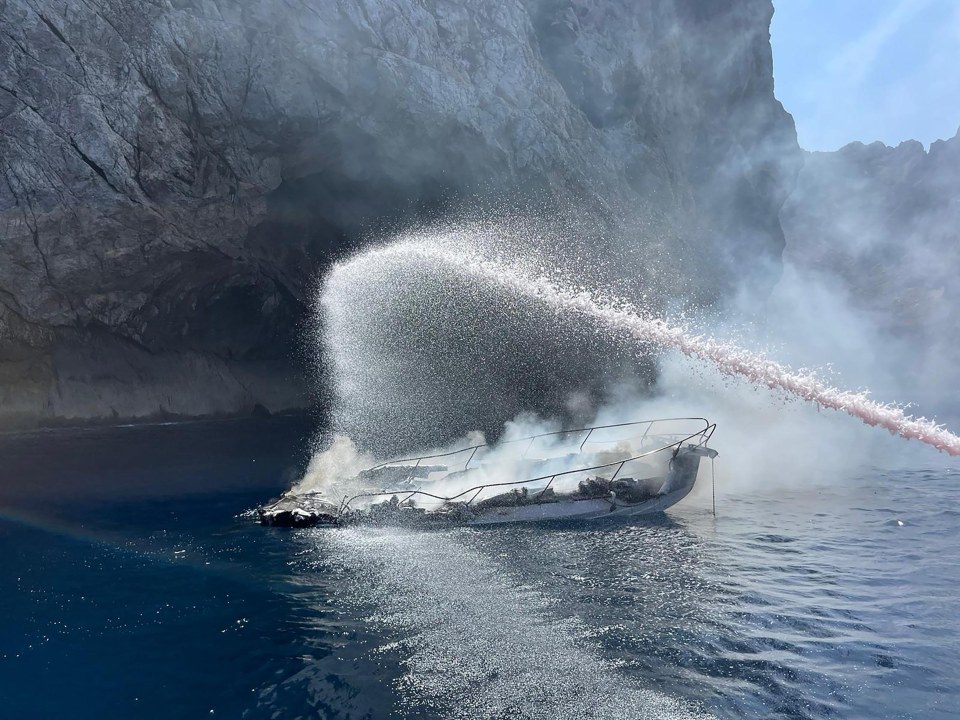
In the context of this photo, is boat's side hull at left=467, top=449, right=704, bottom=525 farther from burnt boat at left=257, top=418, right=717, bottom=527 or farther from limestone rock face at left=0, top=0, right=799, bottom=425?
limestone rock face at left=0, top=0, right=799, bottom=425

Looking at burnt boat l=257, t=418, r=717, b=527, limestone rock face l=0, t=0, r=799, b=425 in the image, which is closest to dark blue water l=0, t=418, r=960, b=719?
burnt boat l=257, t=418, r=717, b=527

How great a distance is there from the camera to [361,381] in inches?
2015

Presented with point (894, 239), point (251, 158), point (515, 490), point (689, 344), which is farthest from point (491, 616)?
point (894, 239)

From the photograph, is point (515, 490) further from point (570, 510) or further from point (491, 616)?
point (491, 616)

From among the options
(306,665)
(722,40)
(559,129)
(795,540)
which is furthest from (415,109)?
(722,40)

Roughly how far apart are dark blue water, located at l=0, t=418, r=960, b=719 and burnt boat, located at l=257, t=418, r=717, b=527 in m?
0.81

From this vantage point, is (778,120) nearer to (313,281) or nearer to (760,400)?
(760,400)

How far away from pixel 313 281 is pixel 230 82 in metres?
14.9

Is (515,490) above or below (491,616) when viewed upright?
above

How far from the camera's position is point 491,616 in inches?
498

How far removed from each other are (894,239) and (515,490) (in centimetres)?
13388

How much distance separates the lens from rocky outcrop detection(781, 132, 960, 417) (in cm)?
10312

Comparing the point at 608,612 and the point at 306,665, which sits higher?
the point at 608,612

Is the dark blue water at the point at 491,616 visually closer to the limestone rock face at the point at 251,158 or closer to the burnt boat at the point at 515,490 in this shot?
the burnt boat at the point at 515,490
